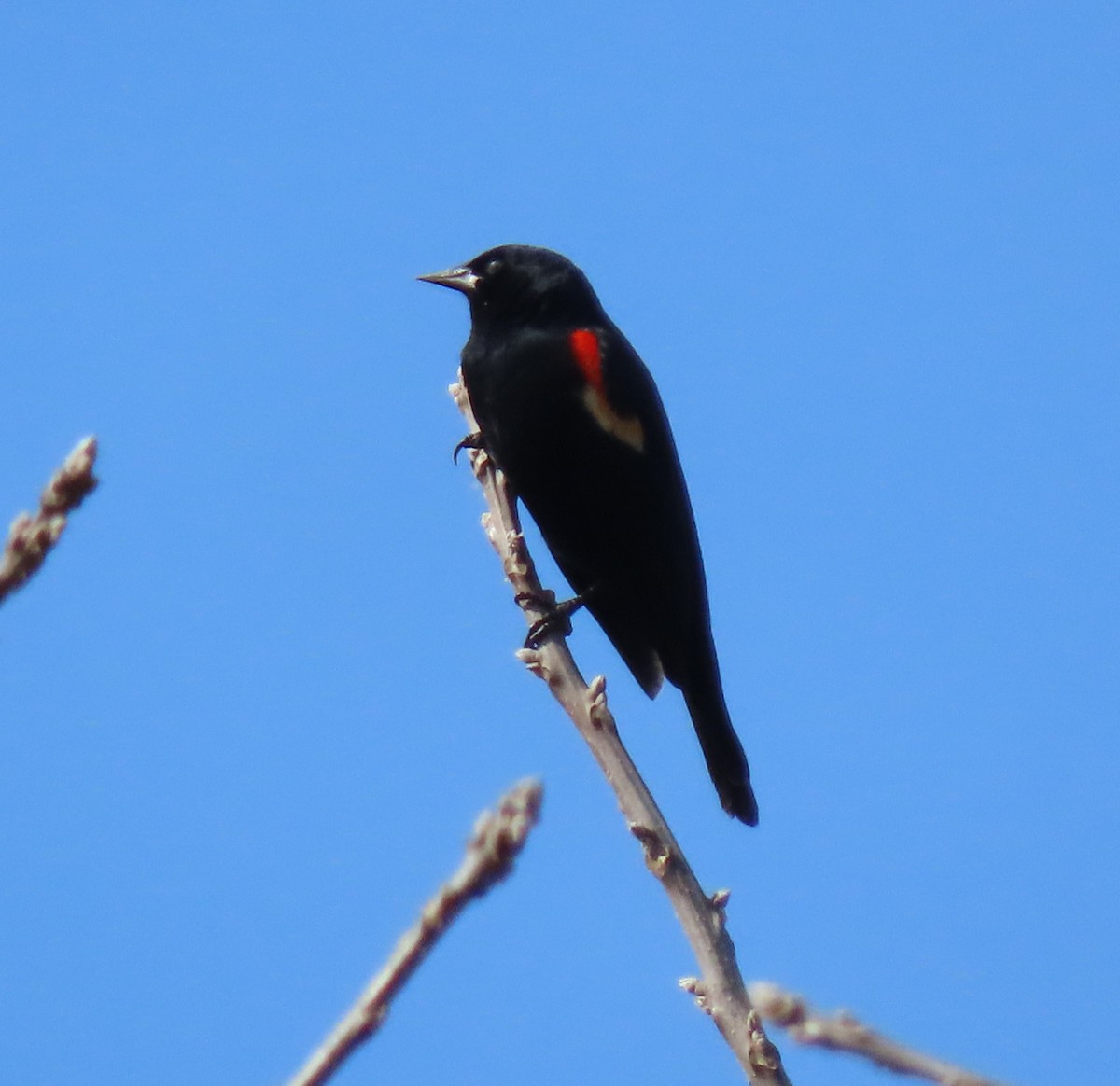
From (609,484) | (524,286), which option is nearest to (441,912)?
(609,484)

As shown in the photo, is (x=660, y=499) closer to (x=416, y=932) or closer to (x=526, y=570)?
(x=526, y=570)

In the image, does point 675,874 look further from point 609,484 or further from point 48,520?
point 609,484

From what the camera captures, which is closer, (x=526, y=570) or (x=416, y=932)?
(x=416, y=932)

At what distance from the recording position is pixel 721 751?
3.80 metres

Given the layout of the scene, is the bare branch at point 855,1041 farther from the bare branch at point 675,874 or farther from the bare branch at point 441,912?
the bare branch at point 441,912

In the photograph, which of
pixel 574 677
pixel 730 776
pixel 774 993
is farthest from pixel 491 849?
pixel 730 776

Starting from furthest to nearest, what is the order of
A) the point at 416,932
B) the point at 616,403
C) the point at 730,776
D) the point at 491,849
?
the point at 616,403 → the point at 730,776 → the point at 491,849 → the point at 416,932

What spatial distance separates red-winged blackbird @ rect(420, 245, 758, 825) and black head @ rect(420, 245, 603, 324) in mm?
105

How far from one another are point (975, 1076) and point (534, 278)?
10.3 feet

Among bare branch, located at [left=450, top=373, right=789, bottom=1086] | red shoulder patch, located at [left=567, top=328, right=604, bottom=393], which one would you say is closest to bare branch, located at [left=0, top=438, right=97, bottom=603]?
bare branch, located at [left=450, top=373, right=789, bottom=1086]

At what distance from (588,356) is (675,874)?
2.38 metres

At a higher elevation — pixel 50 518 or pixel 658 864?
pixel 658 864

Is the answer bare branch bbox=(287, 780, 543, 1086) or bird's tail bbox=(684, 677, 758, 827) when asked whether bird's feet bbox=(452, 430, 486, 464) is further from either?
bare branch bbox=(287, 780, 543, 1086)

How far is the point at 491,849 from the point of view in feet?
4.69
